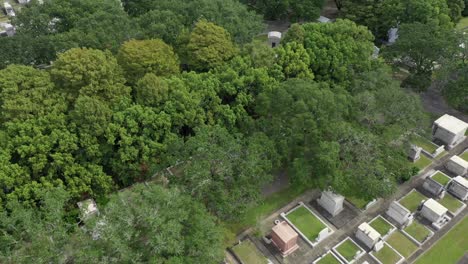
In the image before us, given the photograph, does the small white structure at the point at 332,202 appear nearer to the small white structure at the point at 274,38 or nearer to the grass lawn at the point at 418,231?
the grass lawn at the point at 418,231

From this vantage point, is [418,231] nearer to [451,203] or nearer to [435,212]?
[435,212]

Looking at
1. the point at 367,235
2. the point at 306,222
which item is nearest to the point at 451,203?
the point at 367,235

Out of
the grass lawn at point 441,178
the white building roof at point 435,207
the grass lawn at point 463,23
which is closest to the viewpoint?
the white building roof at point 435,207

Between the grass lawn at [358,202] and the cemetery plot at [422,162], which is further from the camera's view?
the cemetery plot at [422,162]

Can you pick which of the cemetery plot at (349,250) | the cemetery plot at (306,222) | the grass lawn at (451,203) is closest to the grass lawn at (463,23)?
the grass lawn at (451,203)

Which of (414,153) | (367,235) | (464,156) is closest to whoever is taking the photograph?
(367,235)

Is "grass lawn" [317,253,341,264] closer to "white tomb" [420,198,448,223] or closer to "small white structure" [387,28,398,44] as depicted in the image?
"white tomb" [420,198,448,223]
